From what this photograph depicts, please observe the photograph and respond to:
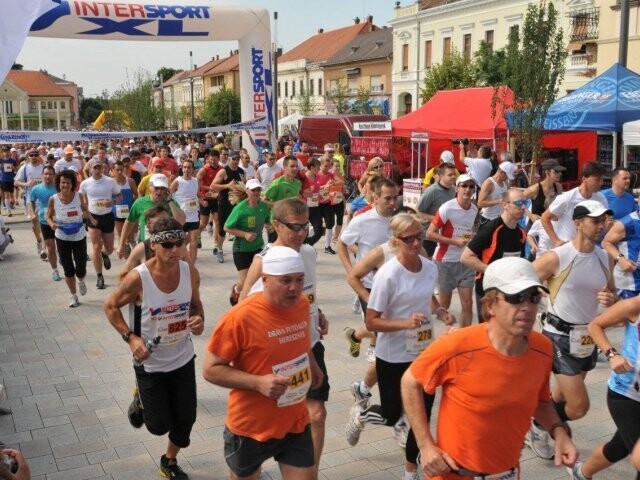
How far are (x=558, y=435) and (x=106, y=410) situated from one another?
3.94m

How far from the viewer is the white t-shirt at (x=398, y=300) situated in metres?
4.31

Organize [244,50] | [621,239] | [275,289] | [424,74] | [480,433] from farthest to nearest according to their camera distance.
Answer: [424,74] → [244,50] → [621,239] → [275,289] → [480,433]

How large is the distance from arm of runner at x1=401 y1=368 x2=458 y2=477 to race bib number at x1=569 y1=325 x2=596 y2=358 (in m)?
2.05

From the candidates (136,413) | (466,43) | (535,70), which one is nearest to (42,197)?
(136,413)

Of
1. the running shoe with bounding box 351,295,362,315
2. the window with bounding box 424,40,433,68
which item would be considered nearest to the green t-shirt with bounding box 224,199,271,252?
the running shoe with bounding box 351,295,362,315

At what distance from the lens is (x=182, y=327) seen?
4.36m

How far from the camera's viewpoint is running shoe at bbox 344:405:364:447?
15.8 ft

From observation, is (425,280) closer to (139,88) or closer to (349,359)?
(349,359)

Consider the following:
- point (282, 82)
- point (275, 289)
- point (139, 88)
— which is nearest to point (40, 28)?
point (275, 289)

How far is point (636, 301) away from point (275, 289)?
6.03ft

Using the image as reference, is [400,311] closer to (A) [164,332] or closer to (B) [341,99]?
(A) [164,332]

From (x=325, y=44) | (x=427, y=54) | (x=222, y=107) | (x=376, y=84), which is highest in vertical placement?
(x=325, y=44)

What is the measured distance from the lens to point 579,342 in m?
4.53

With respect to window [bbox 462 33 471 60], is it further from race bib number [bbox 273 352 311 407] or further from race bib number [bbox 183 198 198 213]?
race bib number [bbox 273 352 311 407]
